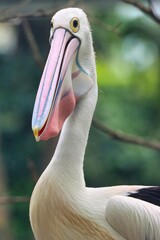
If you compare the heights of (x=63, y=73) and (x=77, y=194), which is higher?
(x=63, y=73)

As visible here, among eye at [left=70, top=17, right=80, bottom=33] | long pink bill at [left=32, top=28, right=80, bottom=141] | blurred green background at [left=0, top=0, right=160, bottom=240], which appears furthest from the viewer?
blurred green background at [left=0, top=0, right=160, bottom=240]

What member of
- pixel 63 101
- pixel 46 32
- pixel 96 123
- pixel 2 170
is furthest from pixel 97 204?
pixel 46 32

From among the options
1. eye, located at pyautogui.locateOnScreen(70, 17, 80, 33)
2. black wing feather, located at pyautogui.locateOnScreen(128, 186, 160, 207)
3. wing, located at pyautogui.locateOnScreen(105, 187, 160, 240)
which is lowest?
wing, located at pyautogui.locateOnScreen(105, 187, 160, 240)

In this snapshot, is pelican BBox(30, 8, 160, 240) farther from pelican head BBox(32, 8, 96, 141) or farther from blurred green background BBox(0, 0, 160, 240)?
blurred green background BBox(0, 0, 160, 240)

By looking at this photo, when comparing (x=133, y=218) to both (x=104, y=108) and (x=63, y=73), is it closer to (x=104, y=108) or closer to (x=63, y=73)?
(x=63, y=73)

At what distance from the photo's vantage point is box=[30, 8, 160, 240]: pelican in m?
3.71

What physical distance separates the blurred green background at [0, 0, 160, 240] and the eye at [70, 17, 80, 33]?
248 inches

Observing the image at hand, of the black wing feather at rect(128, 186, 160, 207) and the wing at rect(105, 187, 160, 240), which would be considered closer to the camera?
the wing at rect(105, 187, 160, 240)

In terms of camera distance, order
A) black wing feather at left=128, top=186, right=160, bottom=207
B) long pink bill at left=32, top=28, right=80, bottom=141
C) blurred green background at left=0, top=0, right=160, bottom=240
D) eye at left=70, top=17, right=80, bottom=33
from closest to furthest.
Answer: long pink bill at left=32, top=28, right=80, bottom=141, eye at left=70, top=17, right=80, bottom=33, black wing feather at left=128, top=186, right=160, bottom=207, blurred green background at left=0, top=0, right=160, bottom=240

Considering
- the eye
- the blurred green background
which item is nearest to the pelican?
the eye

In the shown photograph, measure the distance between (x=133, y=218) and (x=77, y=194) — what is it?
0.24 m

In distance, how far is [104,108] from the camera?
12320mm

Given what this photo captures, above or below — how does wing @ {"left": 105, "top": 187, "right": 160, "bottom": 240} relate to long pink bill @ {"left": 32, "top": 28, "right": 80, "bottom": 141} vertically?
below

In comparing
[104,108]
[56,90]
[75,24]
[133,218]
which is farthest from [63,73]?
[104,108]
